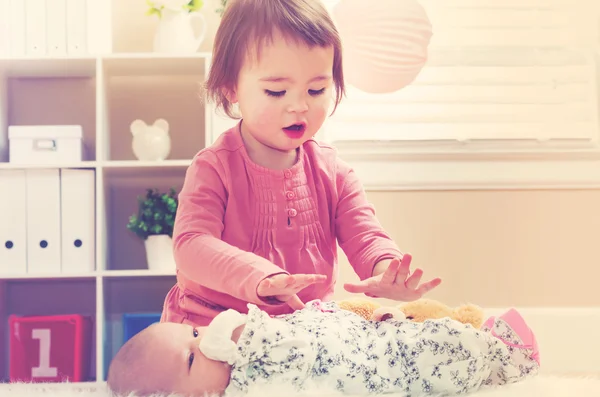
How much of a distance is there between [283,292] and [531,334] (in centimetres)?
41

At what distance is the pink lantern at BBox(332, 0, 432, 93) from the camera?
2232 mm

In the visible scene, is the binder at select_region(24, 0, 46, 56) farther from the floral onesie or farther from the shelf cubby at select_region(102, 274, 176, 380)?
the floral onesie

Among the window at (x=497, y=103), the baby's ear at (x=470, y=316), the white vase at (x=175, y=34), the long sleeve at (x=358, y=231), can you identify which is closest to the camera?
the baby's ear at (x=470, y=316)

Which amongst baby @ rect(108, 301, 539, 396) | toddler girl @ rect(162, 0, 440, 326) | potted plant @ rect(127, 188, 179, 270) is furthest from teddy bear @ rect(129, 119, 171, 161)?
baby @ rect(108, 301, 539, 396)

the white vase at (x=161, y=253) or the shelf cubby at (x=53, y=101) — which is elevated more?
the shelf cubby at (x=53, y=101)

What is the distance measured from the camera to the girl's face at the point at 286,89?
3.62 feet

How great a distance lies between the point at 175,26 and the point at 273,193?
116 centimetres

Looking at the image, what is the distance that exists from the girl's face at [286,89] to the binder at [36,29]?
3.98 feet

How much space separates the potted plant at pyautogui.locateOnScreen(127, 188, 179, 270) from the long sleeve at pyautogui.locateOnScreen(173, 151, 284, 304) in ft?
3.05

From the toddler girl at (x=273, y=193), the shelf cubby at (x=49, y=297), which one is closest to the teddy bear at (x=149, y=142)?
the shelf cubby at (x=49, y=297)

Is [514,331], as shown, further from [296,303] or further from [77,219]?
[77,219]

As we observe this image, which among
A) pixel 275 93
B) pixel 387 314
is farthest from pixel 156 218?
pixel 387 314

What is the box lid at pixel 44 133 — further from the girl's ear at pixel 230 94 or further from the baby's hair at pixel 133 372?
the baby's hair at pixel 133 372

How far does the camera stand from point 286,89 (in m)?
1.11
